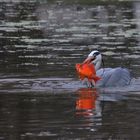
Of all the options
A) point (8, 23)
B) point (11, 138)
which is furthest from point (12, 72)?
point (8, 23)

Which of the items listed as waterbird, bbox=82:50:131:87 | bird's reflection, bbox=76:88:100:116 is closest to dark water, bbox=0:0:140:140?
bird's reflection, bbox=76:88:100:116

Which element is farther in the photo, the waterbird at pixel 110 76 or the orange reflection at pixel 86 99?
the waterbird at pixel 110 76

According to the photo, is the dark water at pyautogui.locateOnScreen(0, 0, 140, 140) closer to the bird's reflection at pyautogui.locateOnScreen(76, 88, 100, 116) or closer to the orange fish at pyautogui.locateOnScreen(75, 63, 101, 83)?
the bird's reflection at pyautogui.locateOnScreen(76, 88, 100, 116)

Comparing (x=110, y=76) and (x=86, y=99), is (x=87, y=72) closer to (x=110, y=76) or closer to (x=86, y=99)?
(x=110, y=76)

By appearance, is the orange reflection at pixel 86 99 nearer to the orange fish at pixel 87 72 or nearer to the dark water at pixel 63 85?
the dark water at pixel 63 85

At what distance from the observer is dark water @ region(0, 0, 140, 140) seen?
33.6ft

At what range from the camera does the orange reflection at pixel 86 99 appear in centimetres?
1211

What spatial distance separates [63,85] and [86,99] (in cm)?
173

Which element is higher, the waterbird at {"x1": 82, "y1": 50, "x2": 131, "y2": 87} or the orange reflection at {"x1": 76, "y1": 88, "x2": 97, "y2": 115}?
the waterbird at {"x1": 82, "y1": 50, "x2": 131, "y2": 87}

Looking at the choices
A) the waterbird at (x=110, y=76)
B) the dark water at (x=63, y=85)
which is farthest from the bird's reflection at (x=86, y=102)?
the waterbird at (x=110, y=76)

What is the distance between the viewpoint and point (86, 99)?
13.2m

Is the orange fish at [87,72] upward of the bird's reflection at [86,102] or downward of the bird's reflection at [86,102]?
upward

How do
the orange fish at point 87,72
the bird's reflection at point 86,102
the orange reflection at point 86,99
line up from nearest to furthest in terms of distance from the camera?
the bird's reflection at point 86,102 < the orange reflection at point 86,99 < the orange fish at point 87,72

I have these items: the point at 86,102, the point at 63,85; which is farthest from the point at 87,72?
the point at 86,102
